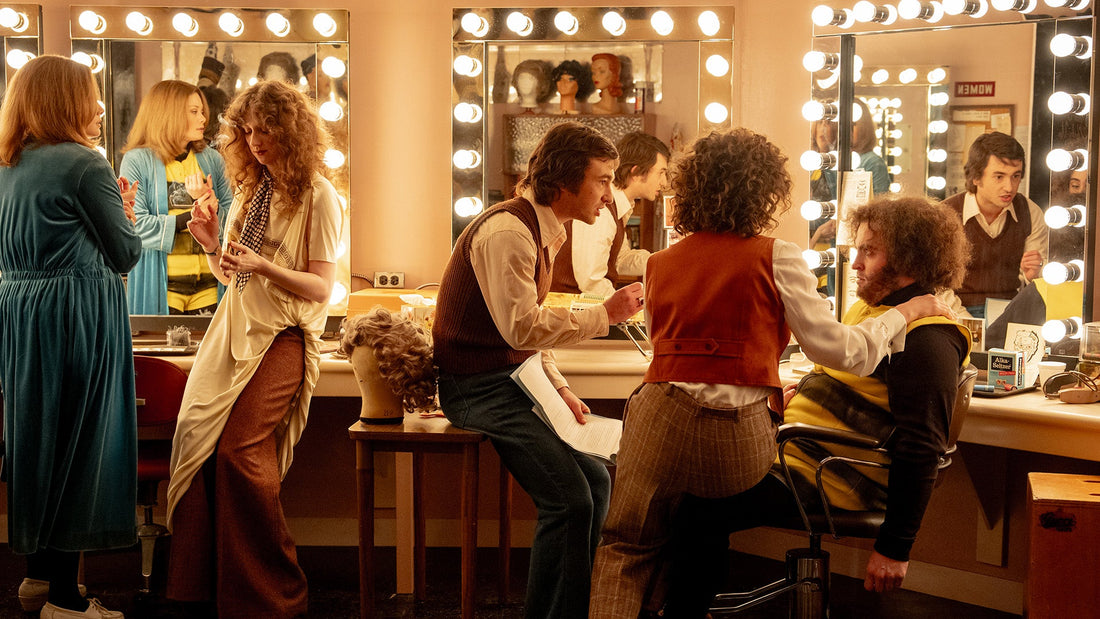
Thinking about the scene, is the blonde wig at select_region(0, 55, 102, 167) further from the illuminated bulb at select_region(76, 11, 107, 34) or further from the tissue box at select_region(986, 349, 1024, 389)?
the tissue box at select_region(986, 349, 1024, 389)

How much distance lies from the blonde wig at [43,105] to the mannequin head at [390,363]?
0.88m

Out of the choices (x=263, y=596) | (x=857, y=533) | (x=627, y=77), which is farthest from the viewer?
(x=627, y=77)

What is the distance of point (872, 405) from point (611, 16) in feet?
Answer: 5.81

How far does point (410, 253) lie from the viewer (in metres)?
3.79

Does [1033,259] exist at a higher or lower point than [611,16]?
lower

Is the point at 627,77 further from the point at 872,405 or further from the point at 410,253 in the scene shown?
the point at 872,405

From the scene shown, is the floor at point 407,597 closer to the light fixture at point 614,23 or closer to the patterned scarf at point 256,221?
the patterned scarf at point 256,221

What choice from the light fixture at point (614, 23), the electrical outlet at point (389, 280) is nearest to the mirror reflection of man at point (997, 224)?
the light fixture at point (614, 23)

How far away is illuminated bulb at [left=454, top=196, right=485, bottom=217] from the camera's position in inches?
147

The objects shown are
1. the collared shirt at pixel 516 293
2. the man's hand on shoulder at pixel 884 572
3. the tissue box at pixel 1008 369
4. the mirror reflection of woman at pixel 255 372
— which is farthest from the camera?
the tissue box at pixel 1008 369

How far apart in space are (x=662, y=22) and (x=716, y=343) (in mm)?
1796

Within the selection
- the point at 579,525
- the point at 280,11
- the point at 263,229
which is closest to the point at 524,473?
the point at 579,525

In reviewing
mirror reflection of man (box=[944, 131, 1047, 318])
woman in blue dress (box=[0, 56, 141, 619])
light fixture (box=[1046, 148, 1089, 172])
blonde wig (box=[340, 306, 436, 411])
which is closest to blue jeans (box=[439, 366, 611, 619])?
blonde wig (box=[340, 306, 436, 411])

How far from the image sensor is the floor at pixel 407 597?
3.20 m
